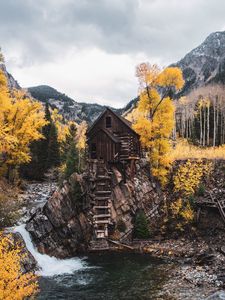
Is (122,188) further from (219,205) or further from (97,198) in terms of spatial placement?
(219,205)

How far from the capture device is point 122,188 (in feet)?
119

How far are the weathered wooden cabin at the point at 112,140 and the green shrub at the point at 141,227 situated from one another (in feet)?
22.7

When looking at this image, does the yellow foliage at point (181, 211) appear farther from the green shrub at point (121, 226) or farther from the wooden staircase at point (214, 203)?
the green shrub at point (121, 226)

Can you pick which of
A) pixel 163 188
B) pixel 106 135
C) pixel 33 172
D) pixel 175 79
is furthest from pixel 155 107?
pixel 33 172

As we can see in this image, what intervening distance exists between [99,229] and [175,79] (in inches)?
771

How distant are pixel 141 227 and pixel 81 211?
627cm

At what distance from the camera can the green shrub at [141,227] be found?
3294 centimetres

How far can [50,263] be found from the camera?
2714 cm

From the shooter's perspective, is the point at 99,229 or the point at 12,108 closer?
the point at 99,229

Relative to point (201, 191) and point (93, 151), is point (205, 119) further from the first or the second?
point (93, 151)

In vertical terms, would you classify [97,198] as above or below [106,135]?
below

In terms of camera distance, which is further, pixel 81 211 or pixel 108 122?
pixel 108 122

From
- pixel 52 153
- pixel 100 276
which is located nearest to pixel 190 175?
pixel 100 276

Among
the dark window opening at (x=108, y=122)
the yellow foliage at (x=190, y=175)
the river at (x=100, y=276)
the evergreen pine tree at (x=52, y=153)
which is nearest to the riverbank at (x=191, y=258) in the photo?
the river at (x=100, y=276)
